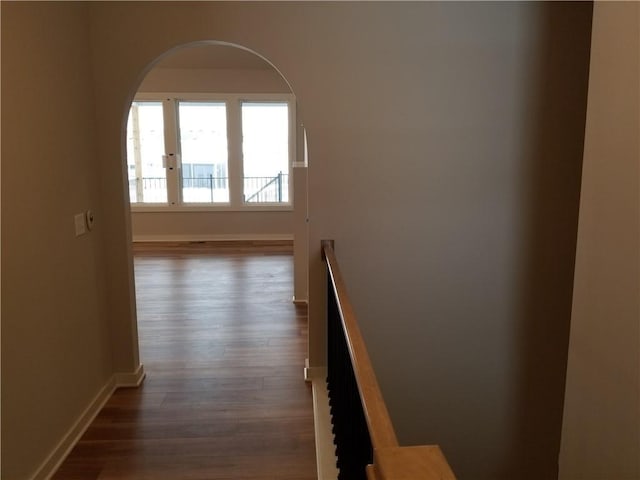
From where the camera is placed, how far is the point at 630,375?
6.03 feet

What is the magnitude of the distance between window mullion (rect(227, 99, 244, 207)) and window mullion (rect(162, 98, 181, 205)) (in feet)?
2.58

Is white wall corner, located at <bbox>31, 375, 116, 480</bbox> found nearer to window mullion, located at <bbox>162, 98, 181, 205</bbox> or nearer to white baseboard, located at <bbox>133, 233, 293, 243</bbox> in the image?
white baseboard, located at <bbox>133, 233, 293, 243</bbox>

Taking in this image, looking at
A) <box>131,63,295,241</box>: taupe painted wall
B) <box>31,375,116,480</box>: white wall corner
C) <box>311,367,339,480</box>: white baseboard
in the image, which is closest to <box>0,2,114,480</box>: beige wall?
<box>31,375,116,480</box>: white wall corner

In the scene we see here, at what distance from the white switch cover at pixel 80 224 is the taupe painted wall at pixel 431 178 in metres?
0.26

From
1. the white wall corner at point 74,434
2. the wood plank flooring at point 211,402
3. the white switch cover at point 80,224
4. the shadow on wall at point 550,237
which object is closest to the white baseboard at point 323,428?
the wood plank flooring at point 211,402

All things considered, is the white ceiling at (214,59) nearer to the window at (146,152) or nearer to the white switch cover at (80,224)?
the window at (146,152)

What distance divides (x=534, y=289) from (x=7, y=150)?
2.91 metres

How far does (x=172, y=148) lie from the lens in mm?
7262

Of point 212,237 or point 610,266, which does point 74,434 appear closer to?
point 610,266

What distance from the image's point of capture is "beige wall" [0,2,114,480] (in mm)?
1869

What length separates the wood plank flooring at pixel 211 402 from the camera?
89.7 inches

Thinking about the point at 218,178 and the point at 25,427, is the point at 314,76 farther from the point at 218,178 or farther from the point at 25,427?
the point at 218,178

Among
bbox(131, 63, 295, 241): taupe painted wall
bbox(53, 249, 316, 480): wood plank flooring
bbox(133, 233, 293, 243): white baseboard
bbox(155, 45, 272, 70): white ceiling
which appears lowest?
bbox(53, 249, 316, 480): wood plank flooring

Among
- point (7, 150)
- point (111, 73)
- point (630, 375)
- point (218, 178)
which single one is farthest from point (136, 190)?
point (630, 375)
